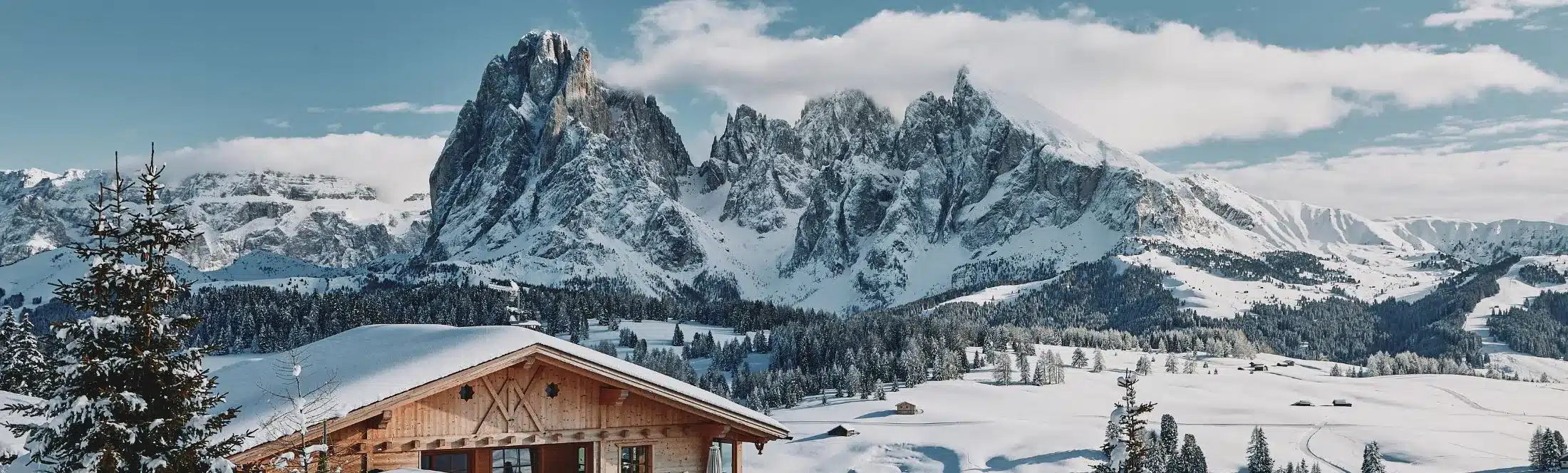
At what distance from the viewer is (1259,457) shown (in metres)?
135

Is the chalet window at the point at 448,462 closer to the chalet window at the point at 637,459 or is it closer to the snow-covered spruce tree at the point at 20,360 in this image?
the chalet window at the point at 637,459

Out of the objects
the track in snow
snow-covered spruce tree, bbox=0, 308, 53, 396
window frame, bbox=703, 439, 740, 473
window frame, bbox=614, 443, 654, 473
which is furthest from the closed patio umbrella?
the track in snow

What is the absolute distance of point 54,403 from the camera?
50.4ft

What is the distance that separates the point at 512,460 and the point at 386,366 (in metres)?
3.16

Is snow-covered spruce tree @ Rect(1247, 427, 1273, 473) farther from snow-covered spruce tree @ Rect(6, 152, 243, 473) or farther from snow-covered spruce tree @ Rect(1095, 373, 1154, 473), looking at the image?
snow-covered spruce tree @ Rect(6, 152, 243, 473)

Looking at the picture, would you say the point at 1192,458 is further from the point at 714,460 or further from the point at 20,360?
the point at 714,460

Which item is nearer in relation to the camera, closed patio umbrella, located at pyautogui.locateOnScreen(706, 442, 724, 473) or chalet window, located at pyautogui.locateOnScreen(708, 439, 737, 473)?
closed patio umbrella, located at pyautogui.locateOnScreen(706, 442, 724, 473)

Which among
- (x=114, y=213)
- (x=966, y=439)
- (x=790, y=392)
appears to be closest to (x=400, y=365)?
(x=114, y=213)

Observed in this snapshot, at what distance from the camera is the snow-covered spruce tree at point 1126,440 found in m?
26.6

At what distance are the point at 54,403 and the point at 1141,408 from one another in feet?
72.4

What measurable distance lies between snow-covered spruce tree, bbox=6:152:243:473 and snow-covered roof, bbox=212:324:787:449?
1.78 meters

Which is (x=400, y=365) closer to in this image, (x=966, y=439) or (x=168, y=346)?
(x=168, y=346)

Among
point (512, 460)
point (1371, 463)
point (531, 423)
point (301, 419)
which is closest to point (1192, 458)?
point (1371, 463)

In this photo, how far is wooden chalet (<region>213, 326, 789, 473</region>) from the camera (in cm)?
2017
